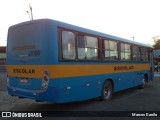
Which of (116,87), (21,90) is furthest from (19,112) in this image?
(116,87)

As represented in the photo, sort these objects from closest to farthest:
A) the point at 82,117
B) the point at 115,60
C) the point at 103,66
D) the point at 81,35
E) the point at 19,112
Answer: the point at 82,117 → the point at 19,112 → the point at 81,35 → the point at 103,66 → the point at 115,60

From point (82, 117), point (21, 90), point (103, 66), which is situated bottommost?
point (82, 117)

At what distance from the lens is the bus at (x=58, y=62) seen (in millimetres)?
8914

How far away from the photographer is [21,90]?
31.8 ft

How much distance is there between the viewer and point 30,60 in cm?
946

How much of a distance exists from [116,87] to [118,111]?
344 centimetres

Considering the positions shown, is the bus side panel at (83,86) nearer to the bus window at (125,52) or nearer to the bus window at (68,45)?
the bus window at (68,45)

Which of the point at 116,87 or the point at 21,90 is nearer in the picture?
the point at 21,90

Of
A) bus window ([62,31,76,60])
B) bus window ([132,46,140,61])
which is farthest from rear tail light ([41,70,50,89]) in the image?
bus window ([132,46,140,61])

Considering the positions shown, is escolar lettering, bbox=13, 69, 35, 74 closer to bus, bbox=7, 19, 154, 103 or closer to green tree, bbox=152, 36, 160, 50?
bus, bbox=7, 19, 154, 103

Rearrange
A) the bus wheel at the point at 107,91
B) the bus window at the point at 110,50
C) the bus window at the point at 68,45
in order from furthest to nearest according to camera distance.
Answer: the bus window at the point at 110,50
the bus wheel at the point at 107,91
the bus window at the point at 68,45

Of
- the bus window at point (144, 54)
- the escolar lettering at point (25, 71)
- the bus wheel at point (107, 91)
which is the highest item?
the bus window at point (144, 54)

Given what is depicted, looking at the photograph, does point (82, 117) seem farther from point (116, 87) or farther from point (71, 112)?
point (116, 87)

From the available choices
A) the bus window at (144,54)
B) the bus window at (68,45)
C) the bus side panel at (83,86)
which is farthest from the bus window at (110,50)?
the bus window at (144,54)
